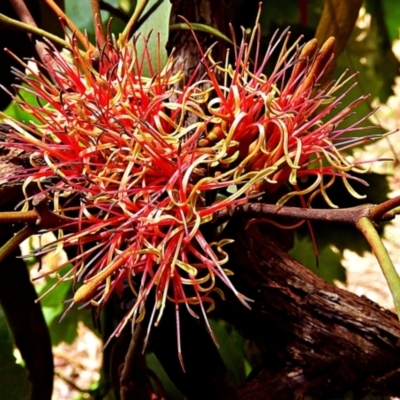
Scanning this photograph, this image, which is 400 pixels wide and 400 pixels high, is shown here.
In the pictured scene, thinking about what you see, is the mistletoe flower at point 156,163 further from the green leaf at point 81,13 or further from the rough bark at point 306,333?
the green leaf at point 81,13

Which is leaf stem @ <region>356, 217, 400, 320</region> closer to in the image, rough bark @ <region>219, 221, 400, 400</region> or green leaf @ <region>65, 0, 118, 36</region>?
Result: rough bark @ <region>219, 221, 400, 400</region>

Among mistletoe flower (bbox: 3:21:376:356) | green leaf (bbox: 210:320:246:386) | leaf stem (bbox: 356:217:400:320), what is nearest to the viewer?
leaf stem (bbox: 356:217:400:320)

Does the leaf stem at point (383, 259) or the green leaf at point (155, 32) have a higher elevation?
the green leaf at point (155, 32)

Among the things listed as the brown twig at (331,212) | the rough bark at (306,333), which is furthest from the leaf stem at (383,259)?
the rough bark at (306,333)

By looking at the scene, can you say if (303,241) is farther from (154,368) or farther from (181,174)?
(181,174)

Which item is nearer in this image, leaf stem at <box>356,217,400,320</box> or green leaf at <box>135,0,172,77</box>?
leaf stem at <box>356,217,400,320</box>

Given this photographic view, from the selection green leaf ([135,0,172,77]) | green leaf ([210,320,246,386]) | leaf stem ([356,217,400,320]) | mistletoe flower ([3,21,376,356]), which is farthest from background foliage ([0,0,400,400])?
leaf stem ([356,217,400,320])
